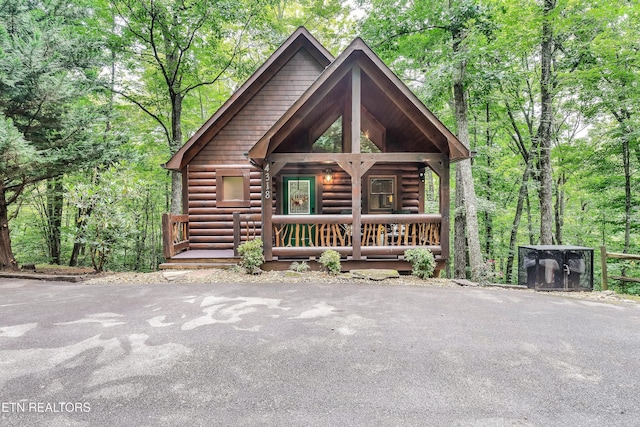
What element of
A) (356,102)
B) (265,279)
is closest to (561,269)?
(356,102)

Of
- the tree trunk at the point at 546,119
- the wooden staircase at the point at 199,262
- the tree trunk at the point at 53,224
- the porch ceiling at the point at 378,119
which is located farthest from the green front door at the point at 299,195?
the tree trunk at the point at 53,224

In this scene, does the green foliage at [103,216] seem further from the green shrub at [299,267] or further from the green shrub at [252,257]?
the green shrub at [299,267]

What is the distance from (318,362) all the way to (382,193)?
297 inches

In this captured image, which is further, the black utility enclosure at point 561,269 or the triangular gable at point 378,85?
the triangular gable at point 378,85

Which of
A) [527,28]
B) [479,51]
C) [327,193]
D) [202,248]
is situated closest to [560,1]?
[527,28]

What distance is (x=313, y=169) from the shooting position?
31.2 feet

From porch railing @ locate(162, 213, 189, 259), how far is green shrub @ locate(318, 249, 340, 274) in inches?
166

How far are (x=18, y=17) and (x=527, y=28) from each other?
49.6ft

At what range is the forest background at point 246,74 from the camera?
7207 millimetres

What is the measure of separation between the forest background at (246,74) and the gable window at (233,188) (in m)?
2.33

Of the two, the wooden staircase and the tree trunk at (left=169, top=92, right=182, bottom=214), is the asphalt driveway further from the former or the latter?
the tree trunk at (left=169, top=92, right=182, bottom=214)

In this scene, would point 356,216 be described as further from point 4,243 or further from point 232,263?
point 4,243

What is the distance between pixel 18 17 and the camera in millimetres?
7375

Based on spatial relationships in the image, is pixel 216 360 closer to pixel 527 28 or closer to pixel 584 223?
pixel 527 28
